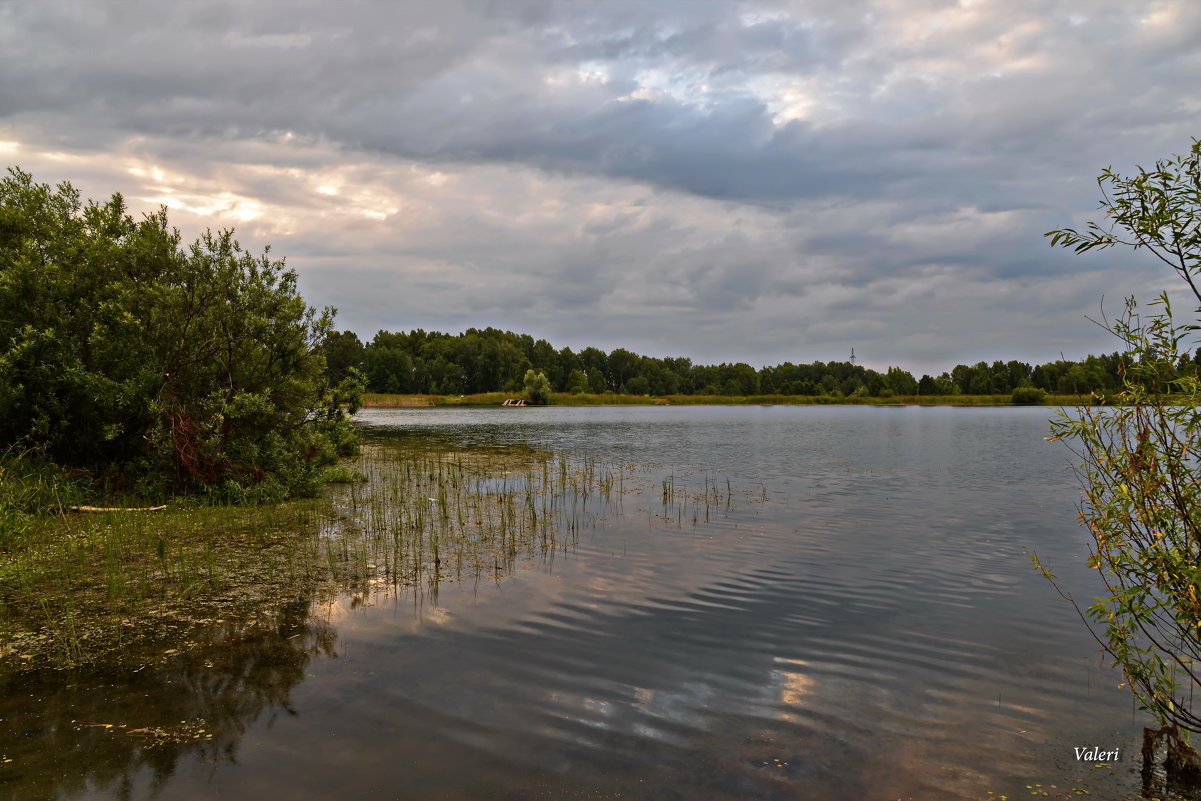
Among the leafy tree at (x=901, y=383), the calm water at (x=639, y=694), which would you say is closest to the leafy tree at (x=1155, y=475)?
the calm water at (x=639, y=694)

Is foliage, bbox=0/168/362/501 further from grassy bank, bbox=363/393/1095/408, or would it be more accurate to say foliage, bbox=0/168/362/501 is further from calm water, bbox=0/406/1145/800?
grassy bank, bbox=363/393/1095/408

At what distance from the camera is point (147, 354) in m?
20.8

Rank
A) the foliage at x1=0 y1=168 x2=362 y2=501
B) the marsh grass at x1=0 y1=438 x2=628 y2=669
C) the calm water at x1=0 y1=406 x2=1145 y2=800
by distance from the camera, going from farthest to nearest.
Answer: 1. the foliage at x1=0 y1=168 x2=362 y2=501
2. the marsh grass at x1=0 y1=438 x2=628 y2=669
3. the calm water at x1=0 y1=406 x2=1145 y2=800

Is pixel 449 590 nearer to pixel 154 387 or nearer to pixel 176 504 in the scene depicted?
pixel 176 504

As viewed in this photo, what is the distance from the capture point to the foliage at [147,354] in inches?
750

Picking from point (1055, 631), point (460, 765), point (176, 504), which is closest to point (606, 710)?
point (460, 765)

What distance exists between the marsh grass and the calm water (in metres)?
1.12

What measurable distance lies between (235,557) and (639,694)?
10662 millimetres

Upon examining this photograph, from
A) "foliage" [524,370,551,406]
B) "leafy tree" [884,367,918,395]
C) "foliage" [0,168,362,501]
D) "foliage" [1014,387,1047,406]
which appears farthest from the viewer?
"leafy tree" [884,367,918,395]

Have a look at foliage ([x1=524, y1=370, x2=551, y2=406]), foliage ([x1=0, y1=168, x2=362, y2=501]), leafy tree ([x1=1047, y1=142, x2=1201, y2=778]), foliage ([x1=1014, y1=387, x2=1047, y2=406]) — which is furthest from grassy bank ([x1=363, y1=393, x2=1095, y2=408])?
leafy tree ([x1=1047, y1=142, x2=1201, y2=778])

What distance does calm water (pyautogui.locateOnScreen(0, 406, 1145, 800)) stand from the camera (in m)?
6.73

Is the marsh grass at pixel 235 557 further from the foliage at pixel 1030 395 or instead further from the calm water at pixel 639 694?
the foliage at pixel 1030 395

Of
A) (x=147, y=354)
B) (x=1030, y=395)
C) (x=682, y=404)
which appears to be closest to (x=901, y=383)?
(x=1030, y=395)

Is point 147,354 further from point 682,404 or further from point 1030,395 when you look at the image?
point 682,404
